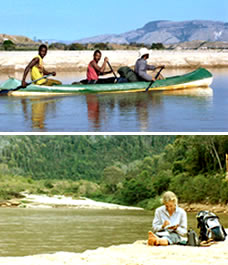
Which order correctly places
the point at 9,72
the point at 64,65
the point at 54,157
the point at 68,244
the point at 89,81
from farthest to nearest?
1. the point at 54,157
2. the point at 64,65
3. the point at 9,72
4. the point at 89,81
5. the point at 68,244

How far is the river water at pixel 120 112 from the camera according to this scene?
354 inches

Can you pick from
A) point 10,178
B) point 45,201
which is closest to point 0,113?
point 45,201

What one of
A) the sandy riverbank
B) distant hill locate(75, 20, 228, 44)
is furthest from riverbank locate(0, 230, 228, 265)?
distant hill locate(75, 20, 228, 44)

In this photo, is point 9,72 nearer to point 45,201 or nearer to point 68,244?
point 45,201

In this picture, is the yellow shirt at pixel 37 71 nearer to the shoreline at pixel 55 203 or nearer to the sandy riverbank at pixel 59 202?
the shoreline at pixel 55 203

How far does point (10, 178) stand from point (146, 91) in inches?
927

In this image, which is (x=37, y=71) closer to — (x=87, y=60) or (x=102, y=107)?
(x=102, y=107)

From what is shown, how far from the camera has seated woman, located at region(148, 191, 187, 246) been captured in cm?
484

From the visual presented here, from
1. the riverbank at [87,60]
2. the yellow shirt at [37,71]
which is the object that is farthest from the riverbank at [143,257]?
the riverbank at [87,60]

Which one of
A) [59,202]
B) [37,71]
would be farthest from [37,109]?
[59,202]

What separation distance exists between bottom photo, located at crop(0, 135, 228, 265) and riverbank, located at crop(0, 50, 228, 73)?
2.69 metres

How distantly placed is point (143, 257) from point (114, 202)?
19301mm

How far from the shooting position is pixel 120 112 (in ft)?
33.1

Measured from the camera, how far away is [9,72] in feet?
66.4
